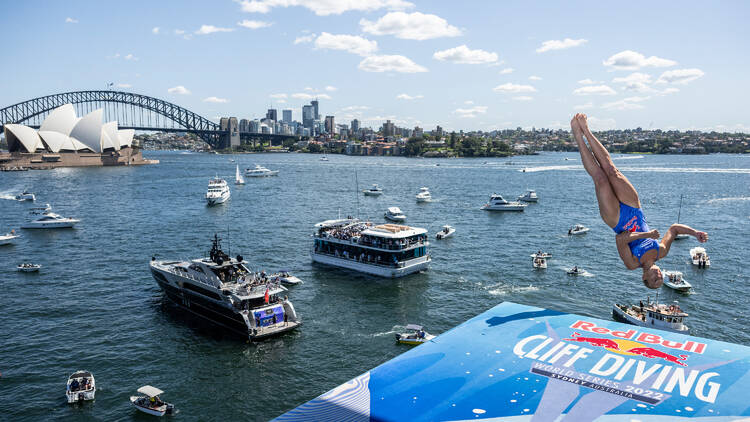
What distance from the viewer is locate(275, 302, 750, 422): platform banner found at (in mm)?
8758

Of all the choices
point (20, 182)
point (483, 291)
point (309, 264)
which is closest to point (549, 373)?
point (483, 291)

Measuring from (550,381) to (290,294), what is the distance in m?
24.3

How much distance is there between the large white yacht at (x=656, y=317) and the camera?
25641 millimetres

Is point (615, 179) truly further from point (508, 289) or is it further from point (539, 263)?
point (539, 263)

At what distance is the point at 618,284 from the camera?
35.2m

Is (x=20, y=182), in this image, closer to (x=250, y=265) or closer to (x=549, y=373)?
(x=250, y=265)

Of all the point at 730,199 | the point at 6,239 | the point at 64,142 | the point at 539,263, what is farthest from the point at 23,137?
the point at 730,199

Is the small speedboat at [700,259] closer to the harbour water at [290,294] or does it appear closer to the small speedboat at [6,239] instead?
the harbour water at [290,294]

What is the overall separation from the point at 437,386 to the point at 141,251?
40.9m

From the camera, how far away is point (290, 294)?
106 ft

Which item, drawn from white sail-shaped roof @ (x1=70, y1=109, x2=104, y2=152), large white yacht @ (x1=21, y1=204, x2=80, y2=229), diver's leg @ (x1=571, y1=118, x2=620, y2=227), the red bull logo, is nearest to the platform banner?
the red bull logo

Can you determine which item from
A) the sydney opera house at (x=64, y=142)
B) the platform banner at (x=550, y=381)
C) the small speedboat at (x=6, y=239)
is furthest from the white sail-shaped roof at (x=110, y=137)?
the platform banner at (x=550, y=381)

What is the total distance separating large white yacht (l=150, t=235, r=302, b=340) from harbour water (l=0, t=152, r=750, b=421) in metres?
0.78

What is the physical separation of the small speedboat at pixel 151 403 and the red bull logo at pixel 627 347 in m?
14.5
